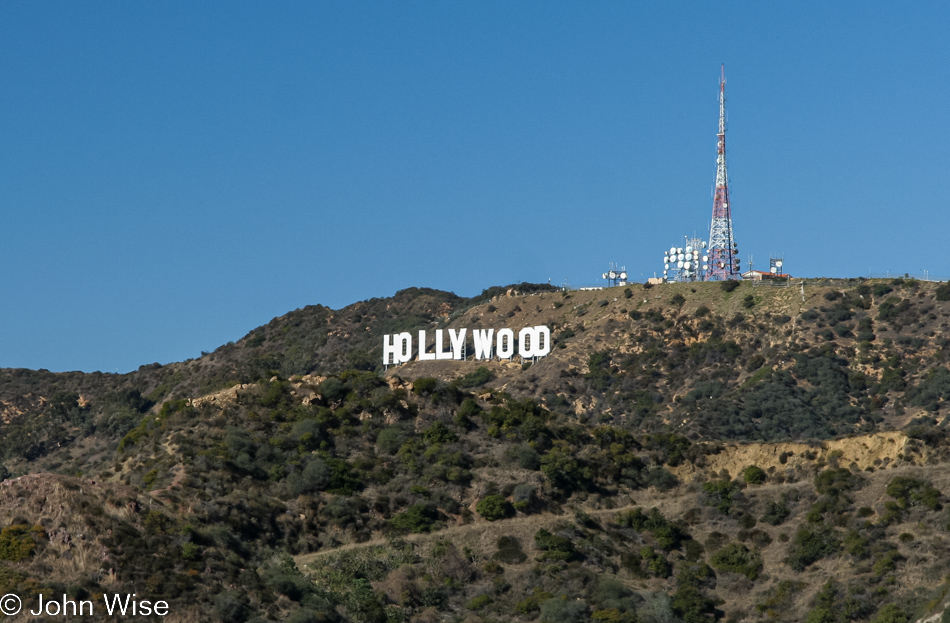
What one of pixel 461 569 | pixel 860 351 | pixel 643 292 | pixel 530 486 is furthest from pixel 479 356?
pixel 461 569

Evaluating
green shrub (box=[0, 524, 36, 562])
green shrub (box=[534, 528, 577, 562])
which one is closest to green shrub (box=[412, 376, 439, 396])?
green shrub (box=[534, 528, 577, 562])

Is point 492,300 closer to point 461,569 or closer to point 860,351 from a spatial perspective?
point 860,351

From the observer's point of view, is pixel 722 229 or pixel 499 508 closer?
pixel 499 508

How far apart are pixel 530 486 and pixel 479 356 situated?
57265mm

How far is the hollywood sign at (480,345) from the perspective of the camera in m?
129

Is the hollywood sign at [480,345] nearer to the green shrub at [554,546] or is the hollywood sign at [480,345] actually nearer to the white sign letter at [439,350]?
the white sign letter at [439,350]

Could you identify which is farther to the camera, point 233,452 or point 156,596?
point 233,452

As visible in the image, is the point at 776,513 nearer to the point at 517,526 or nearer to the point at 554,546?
the point at 554,546

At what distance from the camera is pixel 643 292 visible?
137000mm

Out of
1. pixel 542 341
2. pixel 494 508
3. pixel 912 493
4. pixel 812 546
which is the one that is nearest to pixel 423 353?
pixel 542 341

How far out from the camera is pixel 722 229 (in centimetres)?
12950

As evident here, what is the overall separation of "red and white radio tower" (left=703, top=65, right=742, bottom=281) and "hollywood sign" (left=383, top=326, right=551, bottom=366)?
17.7 metres

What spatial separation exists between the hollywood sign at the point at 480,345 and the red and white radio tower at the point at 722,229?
58.1 feet

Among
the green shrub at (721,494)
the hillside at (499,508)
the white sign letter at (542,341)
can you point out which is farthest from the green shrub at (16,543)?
the white sign letter at (542,341)
